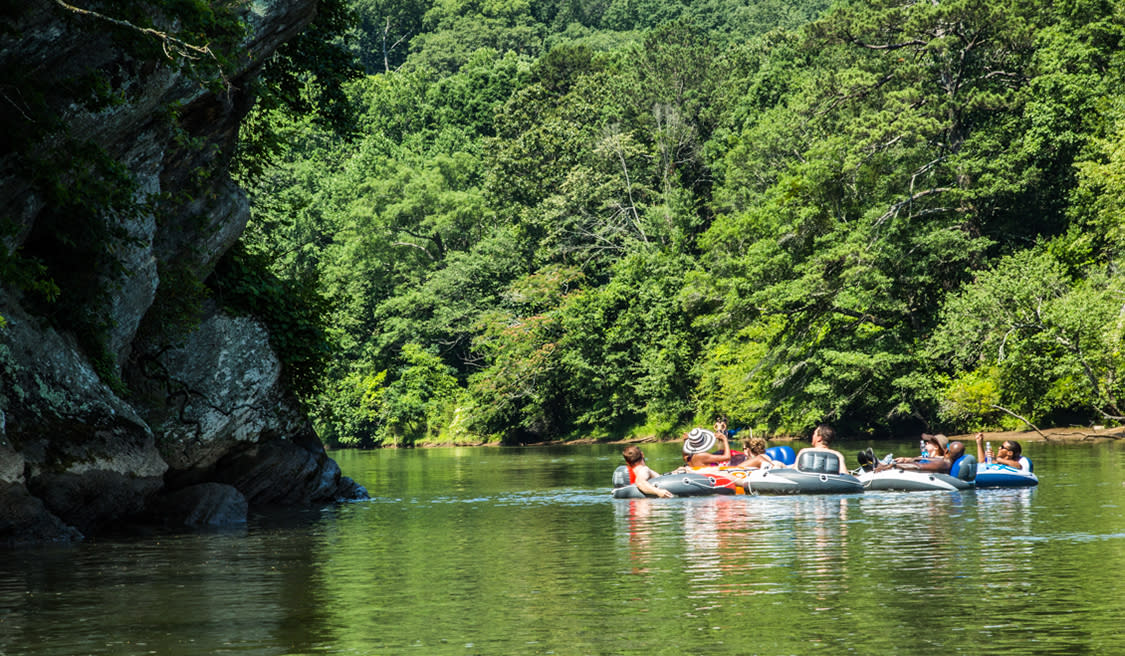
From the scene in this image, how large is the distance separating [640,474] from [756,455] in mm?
2842

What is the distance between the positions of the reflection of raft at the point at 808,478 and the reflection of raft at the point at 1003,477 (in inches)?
90.9

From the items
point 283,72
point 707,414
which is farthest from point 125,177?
point 707,414

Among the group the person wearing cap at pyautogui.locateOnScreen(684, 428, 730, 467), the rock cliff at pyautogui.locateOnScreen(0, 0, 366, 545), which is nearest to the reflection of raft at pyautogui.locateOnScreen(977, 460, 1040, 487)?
the person wearing cap at pyautogui.locateOnScreen(684, 428, 730, 467)

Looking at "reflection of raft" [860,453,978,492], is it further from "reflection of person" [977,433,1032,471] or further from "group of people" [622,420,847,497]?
"reflection of person" [977,433,1032,471]

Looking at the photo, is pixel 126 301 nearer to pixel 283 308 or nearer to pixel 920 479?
pixel 283 308

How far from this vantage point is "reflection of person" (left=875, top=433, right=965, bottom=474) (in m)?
25.0

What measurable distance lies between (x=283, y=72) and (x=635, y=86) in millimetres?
43211

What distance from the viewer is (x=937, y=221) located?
47250mm

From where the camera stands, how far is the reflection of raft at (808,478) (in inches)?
957

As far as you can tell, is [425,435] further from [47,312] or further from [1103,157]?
[47,312]

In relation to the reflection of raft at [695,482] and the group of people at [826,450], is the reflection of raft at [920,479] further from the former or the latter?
the reflection of raft at [695,482]

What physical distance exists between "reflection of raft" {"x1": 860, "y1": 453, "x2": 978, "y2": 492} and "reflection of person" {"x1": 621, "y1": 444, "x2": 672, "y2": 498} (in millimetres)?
3724

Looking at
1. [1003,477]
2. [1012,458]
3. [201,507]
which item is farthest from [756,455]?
[201,507]

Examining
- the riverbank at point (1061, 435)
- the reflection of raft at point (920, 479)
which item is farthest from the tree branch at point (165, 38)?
the riverbank at point (1061, 435)
